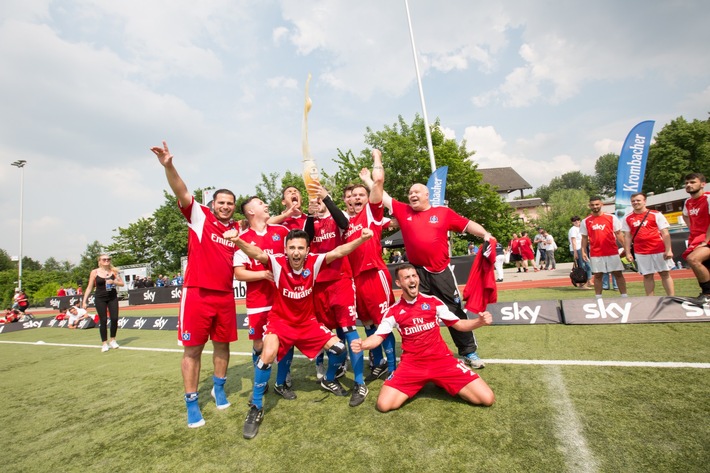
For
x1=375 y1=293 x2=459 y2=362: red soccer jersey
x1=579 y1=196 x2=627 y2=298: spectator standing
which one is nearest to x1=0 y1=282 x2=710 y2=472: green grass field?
x1=375 y1=293 x2=459 y2=362: red soccer jersey

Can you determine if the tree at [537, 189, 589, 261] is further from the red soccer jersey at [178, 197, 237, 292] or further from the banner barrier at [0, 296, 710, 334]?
the red soccer jersey at [178, 197, 237, 292]

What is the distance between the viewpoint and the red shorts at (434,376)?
10.7 feet

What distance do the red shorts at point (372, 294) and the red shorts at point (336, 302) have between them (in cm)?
17

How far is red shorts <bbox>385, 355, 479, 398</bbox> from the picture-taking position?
326cm

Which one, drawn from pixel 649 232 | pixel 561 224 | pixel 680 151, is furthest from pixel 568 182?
pixel 649 232

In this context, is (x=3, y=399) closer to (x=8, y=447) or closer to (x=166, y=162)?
(x=8, y=447)

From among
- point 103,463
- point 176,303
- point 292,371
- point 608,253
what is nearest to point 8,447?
point 103,463

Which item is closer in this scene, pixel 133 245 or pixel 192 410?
pixel 192 410

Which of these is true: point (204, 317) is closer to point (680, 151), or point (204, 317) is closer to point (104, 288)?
point (104, 288)

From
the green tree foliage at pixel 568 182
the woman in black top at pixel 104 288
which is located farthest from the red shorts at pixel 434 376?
the green tree foliage at pixel 568 182

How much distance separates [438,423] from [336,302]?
1563 millimetres

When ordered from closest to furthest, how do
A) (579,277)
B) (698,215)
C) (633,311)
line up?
(633,311) → (698,215) → (579,277)

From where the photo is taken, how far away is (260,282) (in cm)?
405

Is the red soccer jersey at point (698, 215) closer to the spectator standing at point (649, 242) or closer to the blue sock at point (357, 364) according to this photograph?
the spectator standing at point (649, 242)
